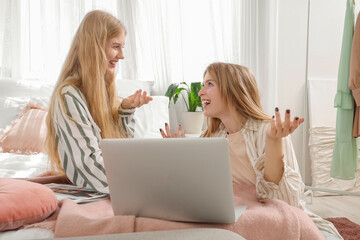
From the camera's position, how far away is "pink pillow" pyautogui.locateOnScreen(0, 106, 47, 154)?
229 centimetres

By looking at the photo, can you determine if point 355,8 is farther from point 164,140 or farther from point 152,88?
point 164,140

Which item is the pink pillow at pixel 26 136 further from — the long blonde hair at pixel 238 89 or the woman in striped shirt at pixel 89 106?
the long blonde hair at pixel 238 89

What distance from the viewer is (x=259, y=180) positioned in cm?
123

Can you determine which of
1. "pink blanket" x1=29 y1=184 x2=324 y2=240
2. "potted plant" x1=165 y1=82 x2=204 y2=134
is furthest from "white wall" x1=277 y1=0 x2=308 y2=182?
"pink blanket" x1=29 y1=184 x2=324 y2=240

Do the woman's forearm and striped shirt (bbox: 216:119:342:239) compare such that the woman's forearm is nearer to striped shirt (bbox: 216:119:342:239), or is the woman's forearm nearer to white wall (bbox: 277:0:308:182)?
striped shirt (bbox: 216:119:342:239)

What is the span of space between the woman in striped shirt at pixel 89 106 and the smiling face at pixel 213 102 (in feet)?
0.89

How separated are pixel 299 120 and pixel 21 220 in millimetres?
768

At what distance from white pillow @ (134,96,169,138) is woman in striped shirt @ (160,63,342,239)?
37.9 inches

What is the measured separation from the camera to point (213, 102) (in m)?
1.52

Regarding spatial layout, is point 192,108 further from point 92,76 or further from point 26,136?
point 92,76

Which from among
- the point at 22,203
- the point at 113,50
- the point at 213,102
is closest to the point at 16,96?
the point at 113,50

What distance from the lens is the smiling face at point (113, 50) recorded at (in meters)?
1.78

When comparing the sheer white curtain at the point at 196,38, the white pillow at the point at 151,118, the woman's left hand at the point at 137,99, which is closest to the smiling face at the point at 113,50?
the woman's left hand at the point at 137,99

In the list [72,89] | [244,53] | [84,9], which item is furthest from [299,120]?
[84,9]
